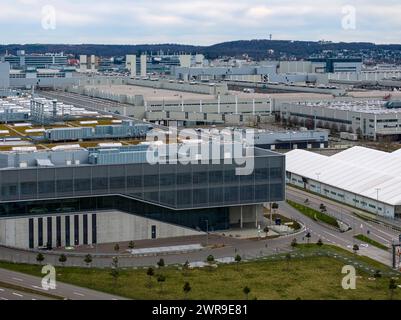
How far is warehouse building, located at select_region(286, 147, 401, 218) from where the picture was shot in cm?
2553

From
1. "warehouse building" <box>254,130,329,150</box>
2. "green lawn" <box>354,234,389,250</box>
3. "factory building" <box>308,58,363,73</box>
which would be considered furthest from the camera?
"factory building" <box>308,58,363,73</box>

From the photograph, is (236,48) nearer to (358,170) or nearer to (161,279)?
(358,170)

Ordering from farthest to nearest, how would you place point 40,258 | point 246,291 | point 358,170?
point 358,170
point 40,258
point 246,291

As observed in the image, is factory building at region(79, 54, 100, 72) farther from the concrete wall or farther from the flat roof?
the concrete wall

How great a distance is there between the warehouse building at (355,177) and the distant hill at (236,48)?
124 meters

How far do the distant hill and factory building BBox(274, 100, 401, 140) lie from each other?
103 meters

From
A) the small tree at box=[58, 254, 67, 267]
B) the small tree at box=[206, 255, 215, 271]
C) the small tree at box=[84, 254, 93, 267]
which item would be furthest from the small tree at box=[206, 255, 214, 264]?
the small tree at box=[58, 254, 67, 267]

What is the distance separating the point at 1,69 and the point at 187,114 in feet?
71.3

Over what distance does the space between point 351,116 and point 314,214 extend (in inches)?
857

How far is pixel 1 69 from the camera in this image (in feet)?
214

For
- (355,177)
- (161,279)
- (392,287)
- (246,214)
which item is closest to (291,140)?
(355,177)

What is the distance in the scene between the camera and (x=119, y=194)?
2103 cm

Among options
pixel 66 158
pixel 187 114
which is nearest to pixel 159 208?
pixel 66 158
